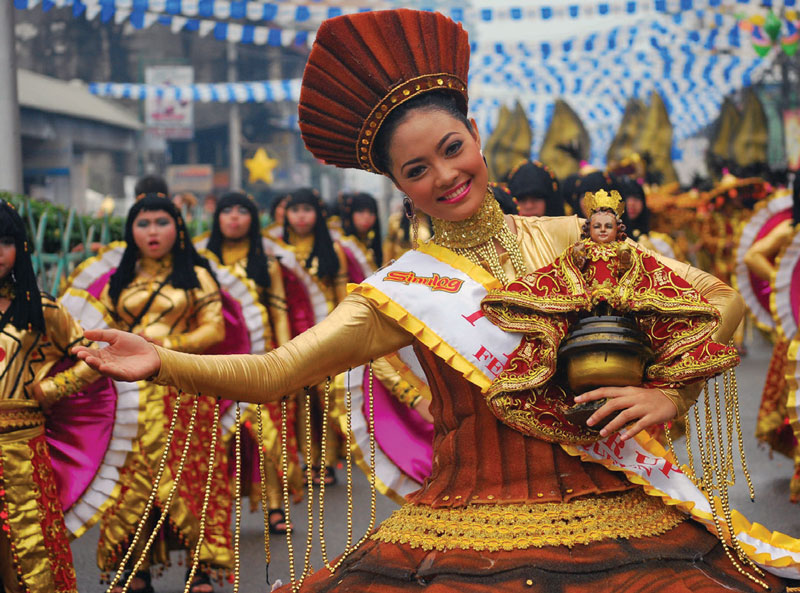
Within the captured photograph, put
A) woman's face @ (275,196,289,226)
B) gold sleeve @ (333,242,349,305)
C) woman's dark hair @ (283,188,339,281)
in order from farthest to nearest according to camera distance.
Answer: woman's face @ (275,196,289,226), gold sleeve @ (333,242,349,305), woman's dark hair @ (283,188,339,281)

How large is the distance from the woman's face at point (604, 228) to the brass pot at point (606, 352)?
9.1 inches

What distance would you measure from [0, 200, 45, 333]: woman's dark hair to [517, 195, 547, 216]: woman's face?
2.57 meters

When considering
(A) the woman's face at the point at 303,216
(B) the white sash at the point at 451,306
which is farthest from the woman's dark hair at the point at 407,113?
(A) the woman's face at the point at 303,216

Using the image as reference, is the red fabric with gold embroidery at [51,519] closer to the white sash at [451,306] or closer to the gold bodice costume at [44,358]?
the gold bodice costume at [44,358]

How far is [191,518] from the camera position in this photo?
589cm

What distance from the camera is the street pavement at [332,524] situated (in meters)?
6.07

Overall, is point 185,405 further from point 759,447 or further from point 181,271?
point 759,447

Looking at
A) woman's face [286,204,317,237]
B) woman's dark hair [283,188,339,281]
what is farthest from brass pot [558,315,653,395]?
woman's face [286,204,317,237]

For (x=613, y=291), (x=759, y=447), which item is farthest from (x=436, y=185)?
(x=759, y=447)

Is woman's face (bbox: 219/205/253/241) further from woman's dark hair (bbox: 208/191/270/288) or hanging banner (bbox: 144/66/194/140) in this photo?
hanging banner (bbox: 144/66/194/140)

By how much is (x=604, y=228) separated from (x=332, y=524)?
15.1 feet

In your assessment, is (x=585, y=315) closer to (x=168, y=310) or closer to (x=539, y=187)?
(x=539, y=187)

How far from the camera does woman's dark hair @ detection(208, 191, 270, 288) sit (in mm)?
8000

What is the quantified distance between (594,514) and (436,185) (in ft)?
2.90
